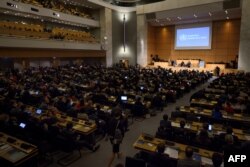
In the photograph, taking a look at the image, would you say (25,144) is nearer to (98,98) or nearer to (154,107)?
(98,98)

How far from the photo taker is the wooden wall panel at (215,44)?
29.5m

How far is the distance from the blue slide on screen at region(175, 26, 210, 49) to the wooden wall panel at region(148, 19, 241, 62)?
0.98m

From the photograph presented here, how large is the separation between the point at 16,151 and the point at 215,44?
31.0m

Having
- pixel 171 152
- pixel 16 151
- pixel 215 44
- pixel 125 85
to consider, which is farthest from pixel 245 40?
pixel 16 151

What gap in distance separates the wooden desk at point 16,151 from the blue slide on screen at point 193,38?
29676mm

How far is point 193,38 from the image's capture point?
104ft

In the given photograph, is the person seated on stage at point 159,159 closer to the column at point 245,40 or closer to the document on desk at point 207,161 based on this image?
the document on desk at point 207,161

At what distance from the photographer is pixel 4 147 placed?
594cm

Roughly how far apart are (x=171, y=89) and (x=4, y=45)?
613 inches

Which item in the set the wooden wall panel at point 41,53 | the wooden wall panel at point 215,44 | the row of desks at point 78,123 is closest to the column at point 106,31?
the wooden wall panel at point 41,53

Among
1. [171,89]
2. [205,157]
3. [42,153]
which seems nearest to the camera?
[205,157]

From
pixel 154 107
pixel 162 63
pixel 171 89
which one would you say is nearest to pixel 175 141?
pixel 154 107

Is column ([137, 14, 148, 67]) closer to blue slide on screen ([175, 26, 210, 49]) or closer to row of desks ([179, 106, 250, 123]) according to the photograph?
blue slide on screen ([175, 26, 210, 49])

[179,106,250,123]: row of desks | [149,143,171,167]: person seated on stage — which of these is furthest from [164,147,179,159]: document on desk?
[179,106,250,123]: row of desks
